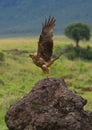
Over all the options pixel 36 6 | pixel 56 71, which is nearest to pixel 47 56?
pixel 56 71

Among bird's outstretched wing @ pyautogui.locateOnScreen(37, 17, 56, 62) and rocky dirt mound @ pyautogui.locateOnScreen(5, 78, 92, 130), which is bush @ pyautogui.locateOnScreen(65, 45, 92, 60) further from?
rocky dirt mound @ pyautogui.locateOnScreen(5, 78, 92, 130)

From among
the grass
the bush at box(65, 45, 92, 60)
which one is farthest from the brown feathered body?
the bush at box(65, 45, 92, 60)

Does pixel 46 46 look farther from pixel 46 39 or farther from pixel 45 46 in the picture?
pixel 46 39

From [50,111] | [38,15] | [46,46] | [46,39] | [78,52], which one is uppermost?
[46,39]

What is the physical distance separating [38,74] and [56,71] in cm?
233

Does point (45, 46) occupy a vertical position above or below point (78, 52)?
above

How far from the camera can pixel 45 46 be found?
12.1 metres

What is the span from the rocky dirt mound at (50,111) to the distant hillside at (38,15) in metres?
141

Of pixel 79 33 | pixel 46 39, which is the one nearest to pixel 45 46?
pixel 46 39

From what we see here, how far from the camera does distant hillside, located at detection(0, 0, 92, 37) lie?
166625 mm

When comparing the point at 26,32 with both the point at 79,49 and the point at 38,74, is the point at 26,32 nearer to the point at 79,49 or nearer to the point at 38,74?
the point at 79,49

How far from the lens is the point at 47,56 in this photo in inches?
485

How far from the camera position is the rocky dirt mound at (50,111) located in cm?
1105

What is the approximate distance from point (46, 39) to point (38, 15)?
17251cm
